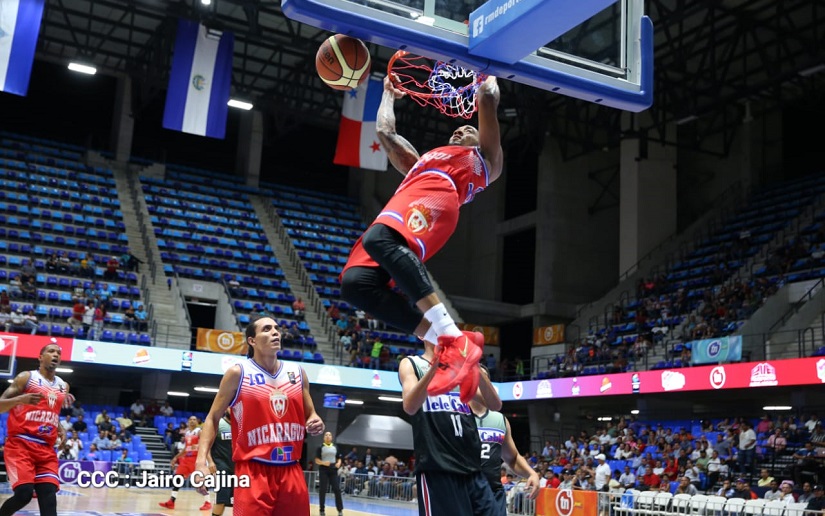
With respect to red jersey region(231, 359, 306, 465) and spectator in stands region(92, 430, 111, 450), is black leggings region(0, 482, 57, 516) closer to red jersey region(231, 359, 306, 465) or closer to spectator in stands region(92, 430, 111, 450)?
red jersey region(231, 359, 306, 465)

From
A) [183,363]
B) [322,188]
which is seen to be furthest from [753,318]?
[322,188]

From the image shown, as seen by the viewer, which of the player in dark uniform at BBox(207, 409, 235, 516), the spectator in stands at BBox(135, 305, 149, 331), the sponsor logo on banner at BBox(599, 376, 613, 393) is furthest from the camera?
the spectator in stands at BBox(135, 305, 149, 331)

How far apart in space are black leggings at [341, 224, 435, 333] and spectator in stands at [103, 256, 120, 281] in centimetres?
2435

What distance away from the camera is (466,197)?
4.68 m

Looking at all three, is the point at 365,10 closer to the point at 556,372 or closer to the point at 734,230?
the point at 556,372

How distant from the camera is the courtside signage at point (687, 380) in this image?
19641 millimetres

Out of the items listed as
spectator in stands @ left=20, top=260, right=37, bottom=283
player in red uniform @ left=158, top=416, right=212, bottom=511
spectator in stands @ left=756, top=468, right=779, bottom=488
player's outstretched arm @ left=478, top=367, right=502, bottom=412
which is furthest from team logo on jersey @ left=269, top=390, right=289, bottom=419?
spectator in stands @ left=20, top=260, right=37, bottom=283

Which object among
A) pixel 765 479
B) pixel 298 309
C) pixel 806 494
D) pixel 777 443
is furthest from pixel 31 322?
pixel 806 494

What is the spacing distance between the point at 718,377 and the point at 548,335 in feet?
33.3

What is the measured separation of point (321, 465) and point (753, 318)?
1261 cm

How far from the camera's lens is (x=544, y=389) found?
26.5m

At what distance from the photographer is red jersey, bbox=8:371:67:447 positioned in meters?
7.88

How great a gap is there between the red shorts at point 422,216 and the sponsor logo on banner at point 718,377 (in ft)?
60.9

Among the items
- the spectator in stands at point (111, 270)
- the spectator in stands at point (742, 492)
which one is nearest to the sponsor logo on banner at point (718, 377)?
the spectator in stands at point (742, 492)
